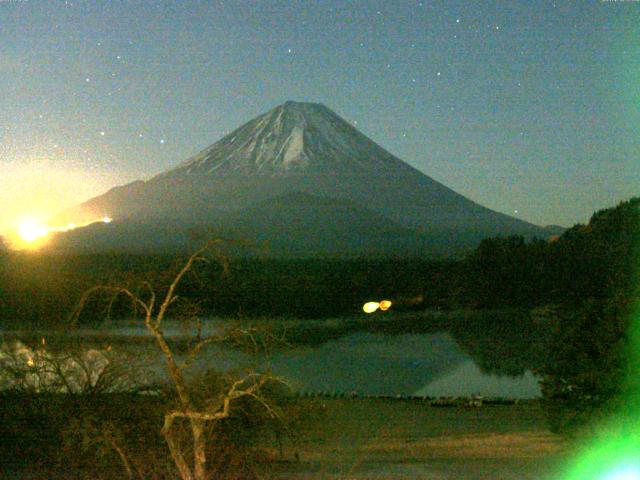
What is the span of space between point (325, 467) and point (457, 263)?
3548cm

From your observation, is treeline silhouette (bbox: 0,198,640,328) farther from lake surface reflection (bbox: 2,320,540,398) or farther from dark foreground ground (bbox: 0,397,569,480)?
dark foreground ground (bbox: 0,397,569,480)

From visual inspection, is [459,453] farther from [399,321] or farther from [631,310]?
[399,321]

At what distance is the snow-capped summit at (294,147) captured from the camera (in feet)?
272

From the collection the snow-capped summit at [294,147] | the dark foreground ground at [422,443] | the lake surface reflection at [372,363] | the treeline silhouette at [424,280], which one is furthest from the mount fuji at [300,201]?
the dark foreground ground at [422,443]

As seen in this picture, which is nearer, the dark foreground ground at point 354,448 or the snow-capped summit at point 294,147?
the dark foreground ground at point 354,448

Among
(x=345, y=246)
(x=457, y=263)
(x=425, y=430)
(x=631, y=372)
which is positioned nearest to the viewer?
(x=631, y=372)

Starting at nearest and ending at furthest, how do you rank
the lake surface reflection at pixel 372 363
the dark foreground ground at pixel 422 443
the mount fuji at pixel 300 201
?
the dark foreground ground at pixel 422 443 < the lake surface reflection at pixel 372 363 < the mount fuji at pixel 300 201

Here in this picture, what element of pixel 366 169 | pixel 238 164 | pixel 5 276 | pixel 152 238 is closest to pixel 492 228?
pixel 366 169

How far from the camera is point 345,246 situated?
73.9 m

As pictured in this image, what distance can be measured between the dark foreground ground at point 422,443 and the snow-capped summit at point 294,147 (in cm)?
6625

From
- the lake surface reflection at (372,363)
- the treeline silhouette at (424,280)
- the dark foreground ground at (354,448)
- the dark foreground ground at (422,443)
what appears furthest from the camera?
the treeline silhouette at (424,280)

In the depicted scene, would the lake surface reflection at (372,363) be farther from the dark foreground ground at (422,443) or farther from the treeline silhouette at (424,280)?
the treeline silhouette at (424,280)

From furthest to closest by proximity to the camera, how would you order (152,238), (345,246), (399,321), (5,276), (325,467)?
(345,246) → (152,238) → (399,321) → (5,276) → (325,467)

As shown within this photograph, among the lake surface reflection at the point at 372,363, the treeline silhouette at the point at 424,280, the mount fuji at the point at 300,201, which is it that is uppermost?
the mount fuji at the point at 300,201
